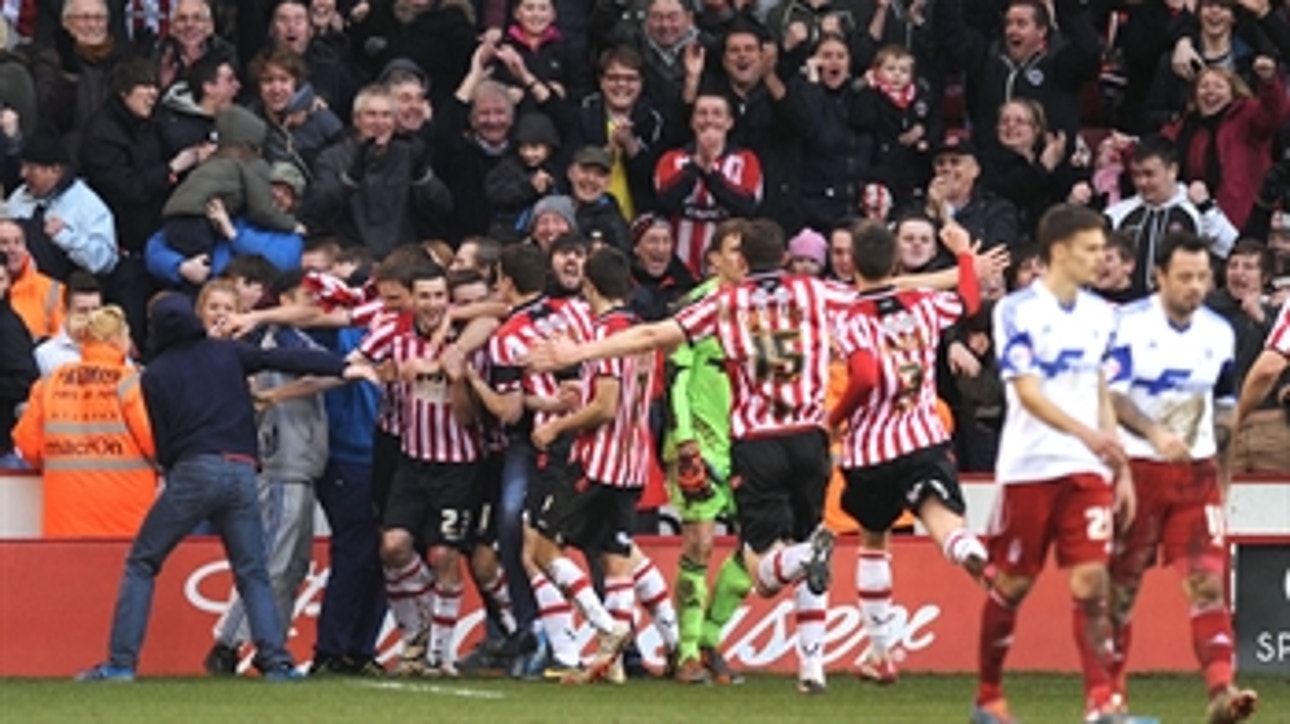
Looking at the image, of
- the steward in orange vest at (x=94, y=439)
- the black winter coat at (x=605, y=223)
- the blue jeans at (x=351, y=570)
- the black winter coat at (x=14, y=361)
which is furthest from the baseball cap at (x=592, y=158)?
the black winter coat at (x=14, y=361)

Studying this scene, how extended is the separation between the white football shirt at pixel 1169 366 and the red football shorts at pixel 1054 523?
3.21ft

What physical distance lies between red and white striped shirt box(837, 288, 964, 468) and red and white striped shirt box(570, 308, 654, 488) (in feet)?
4.42

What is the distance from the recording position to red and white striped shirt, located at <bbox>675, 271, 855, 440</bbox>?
17453 millimetres

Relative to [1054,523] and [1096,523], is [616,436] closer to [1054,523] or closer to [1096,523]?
[1054,523]

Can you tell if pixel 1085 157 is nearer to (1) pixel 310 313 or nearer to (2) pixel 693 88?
(2) pixel 693 88

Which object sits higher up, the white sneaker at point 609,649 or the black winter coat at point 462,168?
the black winter coat at point 462,168

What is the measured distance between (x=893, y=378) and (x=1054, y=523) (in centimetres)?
310

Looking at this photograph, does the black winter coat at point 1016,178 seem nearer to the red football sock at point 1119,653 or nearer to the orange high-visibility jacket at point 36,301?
the orange high-visibility jacket at point 36,301

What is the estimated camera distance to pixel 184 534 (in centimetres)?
1839

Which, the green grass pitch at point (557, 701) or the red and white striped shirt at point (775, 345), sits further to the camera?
the red and white striped shirt at point (775, 345)

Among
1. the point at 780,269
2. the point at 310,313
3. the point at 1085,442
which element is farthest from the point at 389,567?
the point at 1085,442

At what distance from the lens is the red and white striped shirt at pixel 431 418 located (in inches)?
743

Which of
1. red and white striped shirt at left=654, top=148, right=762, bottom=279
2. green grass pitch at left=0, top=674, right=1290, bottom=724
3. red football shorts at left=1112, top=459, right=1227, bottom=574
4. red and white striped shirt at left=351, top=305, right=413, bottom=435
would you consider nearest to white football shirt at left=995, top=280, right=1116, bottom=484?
red football shorts at left=1112, top=459, right=1227, bottom=574

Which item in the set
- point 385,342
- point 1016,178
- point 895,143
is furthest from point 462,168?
point 385,342
